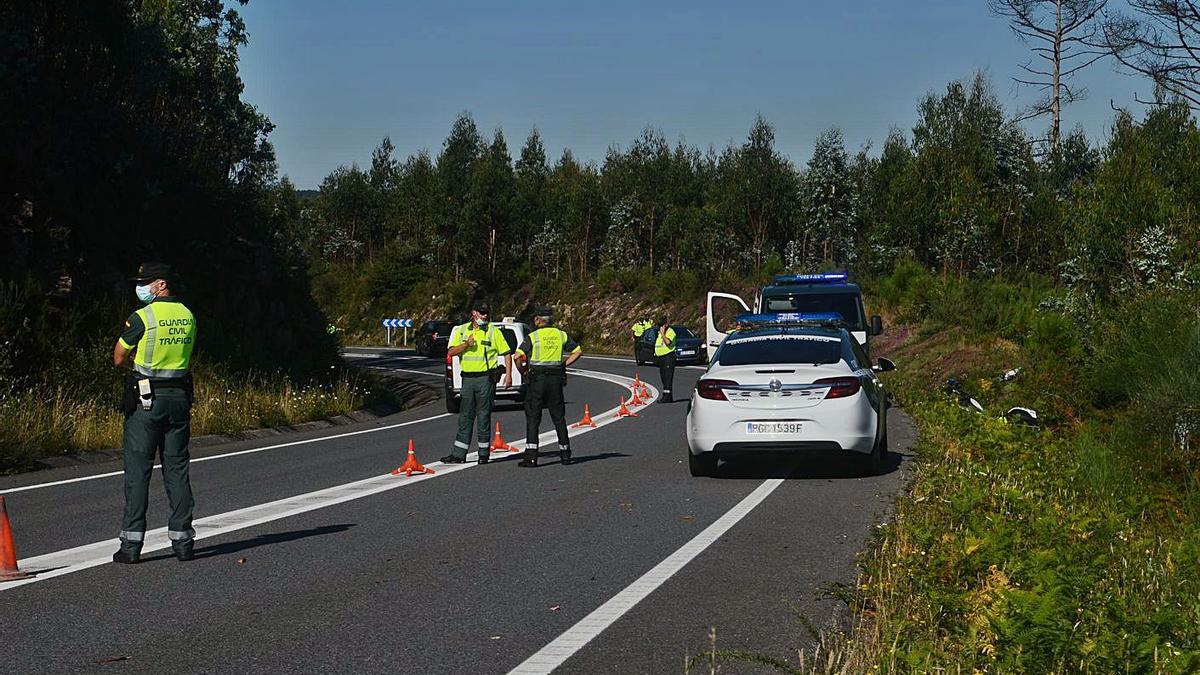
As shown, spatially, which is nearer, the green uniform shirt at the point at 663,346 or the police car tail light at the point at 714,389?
the police car tail light at the point at 714,389

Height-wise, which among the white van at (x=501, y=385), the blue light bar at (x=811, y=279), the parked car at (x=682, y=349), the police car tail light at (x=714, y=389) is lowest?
the parked car at (x=682, y=349)

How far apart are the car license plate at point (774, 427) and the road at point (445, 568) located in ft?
1.69

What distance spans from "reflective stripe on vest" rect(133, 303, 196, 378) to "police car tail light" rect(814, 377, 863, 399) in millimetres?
6787

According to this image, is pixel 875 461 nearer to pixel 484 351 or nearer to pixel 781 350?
pixel 781 350

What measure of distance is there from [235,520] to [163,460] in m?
2.13

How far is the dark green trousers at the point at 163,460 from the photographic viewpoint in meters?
9.05

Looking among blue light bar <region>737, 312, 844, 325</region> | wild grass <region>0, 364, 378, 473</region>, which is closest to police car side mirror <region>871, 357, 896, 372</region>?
blue light bar <region>737, 312, 844, 325</region>

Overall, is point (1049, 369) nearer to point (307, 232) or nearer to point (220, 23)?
point (220, 23)

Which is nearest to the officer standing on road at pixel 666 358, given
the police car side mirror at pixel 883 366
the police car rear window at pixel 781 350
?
the police car side mirror at pixel 883 366

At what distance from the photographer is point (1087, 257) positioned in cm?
3341

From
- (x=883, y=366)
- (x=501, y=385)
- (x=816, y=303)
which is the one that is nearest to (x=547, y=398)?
(x=883, y=366)

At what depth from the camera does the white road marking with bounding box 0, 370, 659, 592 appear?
9000 mm

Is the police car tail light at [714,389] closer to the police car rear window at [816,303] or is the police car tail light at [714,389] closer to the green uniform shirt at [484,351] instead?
the green uniform shirt at [484,351]

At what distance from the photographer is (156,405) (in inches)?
361
